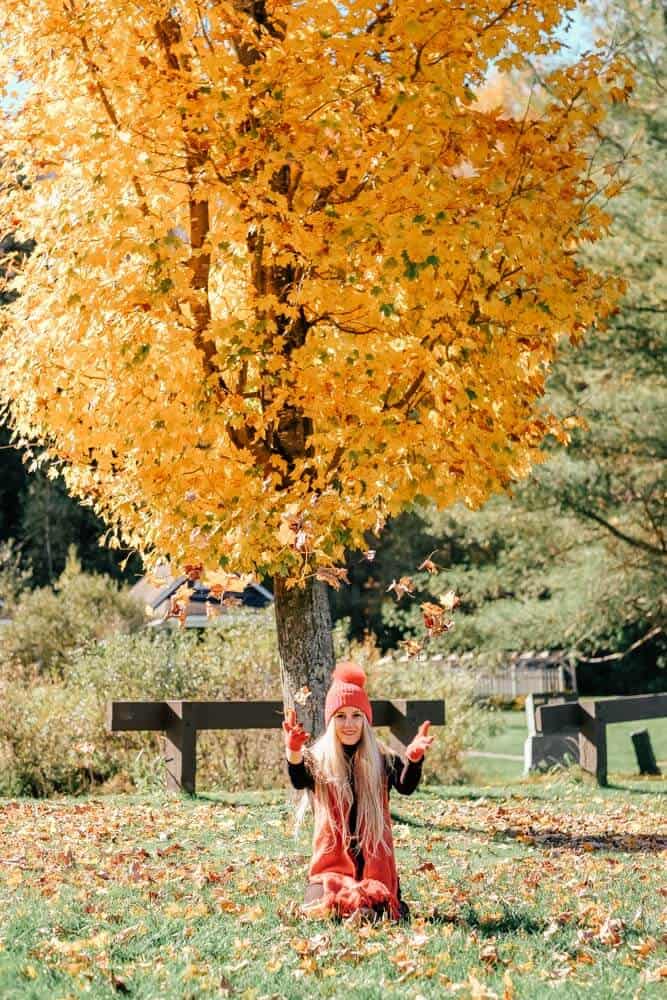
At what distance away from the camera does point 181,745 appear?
397 inches

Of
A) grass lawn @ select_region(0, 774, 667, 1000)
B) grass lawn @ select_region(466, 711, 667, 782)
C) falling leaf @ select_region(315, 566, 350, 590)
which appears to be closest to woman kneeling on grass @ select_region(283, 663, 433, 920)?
grass lawn @ select_region(0, 774, 667, 1000)

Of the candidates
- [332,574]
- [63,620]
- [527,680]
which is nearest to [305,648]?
[332,574]

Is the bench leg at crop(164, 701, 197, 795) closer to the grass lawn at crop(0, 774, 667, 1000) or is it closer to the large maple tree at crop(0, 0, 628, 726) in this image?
the grass lawn at crop(0, 774, 667, 1000)

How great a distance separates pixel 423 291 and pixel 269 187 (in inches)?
50.4

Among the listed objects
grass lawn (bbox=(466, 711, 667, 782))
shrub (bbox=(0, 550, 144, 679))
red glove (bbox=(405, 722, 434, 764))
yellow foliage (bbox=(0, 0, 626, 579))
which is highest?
yellow foliage (bbox=(0, 0, 626, 579))

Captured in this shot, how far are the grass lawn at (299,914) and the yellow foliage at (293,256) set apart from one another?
197 cm

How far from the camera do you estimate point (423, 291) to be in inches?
269

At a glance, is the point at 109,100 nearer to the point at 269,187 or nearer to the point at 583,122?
the point at 269,187

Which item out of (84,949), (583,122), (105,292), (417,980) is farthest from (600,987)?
(583,122)

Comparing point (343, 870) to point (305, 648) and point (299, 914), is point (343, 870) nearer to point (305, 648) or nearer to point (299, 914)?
point (299, 914)

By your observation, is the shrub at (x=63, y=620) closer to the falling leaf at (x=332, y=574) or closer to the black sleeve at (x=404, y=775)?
the falling leaf at (x=332, y=574)

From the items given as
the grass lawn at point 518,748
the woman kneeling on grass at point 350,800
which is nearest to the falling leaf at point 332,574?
the woman kneeling on grass at point 350,800

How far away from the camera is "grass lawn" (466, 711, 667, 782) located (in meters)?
15.4

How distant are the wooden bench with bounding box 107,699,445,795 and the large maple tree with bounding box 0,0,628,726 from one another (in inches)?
77.6
